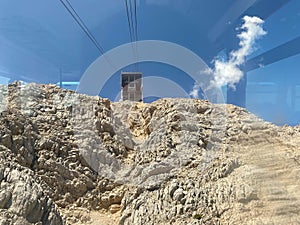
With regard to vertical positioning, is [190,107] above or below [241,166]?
above

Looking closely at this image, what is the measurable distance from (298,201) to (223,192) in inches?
40.2

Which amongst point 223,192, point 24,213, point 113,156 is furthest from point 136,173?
point 24,213

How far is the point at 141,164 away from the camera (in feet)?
17.4

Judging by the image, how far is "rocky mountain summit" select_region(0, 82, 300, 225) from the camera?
368 cm

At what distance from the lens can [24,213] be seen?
8.96 ft

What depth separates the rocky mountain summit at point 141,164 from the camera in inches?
145

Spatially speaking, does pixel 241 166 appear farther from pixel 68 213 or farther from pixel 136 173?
pixel 68 213

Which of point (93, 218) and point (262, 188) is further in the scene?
point (93, 218)

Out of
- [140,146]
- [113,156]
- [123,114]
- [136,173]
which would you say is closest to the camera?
[136,173]

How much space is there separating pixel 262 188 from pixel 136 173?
212cm

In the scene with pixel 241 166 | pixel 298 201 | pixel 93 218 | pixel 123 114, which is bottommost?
pixel 93 218

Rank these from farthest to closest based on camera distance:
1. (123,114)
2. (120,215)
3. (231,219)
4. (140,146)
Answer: (123,114)
(140,146)
(120,215)
(231,219)

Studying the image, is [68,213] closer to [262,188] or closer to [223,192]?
[223,192]

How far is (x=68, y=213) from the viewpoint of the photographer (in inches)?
171
